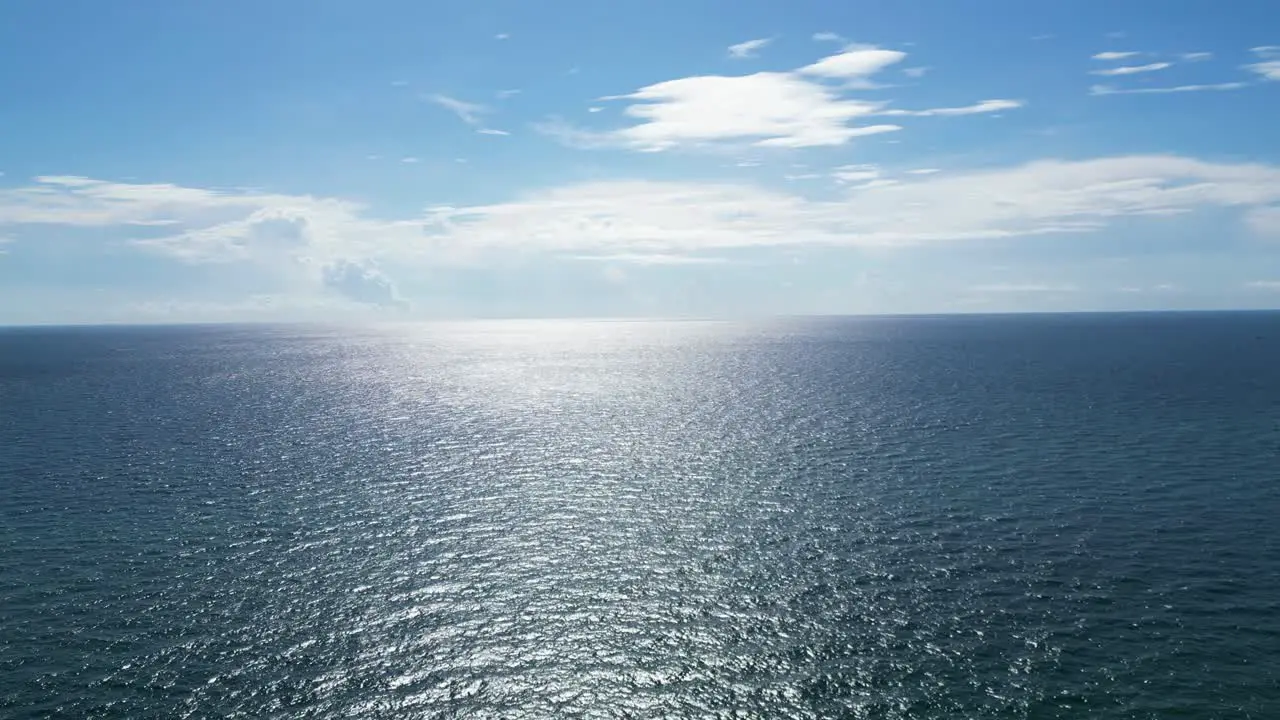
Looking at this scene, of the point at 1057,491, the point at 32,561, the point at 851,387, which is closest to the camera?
the point at 32,561

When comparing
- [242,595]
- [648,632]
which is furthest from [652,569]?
[242,595]

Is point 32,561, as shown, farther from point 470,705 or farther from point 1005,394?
point 1005,394

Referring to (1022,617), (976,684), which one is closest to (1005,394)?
(1022,617)

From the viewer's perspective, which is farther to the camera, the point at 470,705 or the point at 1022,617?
the point at 1022,617

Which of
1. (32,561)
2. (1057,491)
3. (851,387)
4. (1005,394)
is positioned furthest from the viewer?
(851,387)

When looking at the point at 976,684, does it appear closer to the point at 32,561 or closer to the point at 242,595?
the point at 242,595

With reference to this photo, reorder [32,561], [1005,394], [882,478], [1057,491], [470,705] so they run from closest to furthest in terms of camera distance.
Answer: [470,705], [32,561], [1057,491], [882,478], [1005,394]
